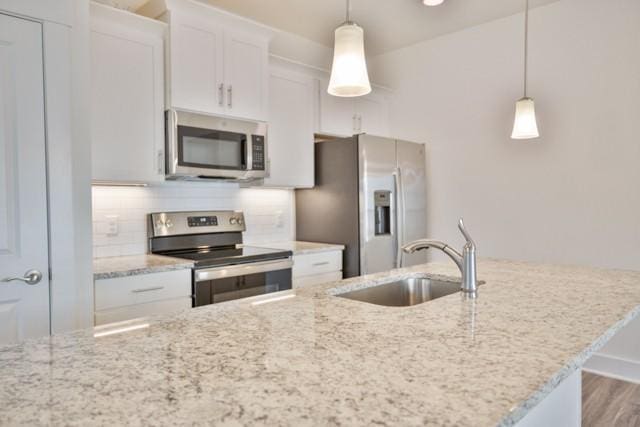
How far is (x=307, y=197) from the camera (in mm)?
3721

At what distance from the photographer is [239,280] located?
2715mm

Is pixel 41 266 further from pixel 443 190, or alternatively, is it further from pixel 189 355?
pixel 443 190

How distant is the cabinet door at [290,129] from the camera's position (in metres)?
3.31

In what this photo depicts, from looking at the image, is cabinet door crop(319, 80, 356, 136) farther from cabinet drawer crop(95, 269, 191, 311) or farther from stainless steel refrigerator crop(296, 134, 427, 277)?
cabinet drawer crop(95, 269, 191, 311)

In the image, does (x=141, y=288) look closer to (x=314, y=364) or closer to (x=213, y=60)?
(x=213, y=60)

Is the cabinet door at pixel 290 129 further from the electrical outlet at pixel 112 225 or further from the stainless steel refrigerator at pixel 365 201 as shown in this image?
the electrical outlet at pixel 112 225

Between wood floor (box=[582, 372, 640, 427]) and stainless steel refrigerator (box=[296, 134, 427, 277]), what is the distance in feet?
4.89

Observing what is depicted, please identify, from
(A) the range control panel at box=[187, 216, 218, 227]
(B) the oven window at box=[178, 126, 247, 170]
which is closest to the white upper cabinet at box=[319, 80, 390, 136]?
(B) the oven window at box=[178, 126, 247, 170]

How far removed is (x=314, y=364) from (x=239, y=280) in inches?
74.1

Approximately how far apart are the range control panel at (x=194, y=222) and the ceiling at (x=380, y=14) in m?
1.50

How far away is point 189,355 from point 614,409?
8.75ft

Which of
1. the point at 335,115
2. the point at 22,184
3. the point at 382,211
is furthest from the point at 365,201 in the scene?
Result: the point at 22,184

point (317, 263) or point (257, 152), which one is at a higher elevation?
point (257, 152)

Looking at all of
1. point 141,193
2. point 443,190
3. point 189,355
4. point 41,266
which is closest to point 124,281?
point 41,266
